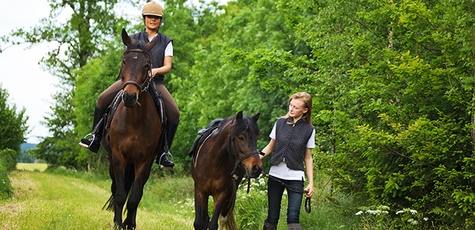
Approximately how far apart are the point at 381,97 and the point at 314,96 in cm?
419

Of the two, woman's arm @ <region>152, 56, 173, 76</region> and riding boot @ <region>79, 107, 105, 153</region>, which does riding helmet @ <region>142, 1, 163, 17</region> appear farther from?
riding boot @ <region>79, 107, 105, 153</region>

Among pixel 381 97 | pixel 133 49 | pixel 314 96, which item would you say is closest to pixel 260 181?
pixel 314 96

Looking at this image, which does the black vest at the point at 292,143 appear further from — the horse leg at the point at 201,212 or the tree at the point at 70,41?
the tree at the point at 70,41

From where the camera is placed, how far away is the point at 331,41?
1373 cm

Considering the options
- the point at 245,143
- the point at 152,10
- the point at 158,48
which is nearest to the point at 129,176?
the point at 158,48

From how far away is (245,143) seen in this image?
806cm

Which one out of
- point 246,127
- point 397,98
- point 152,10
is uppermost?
point 152,10

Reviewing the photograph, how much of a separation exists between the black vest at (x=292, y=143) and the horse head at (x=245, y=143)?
0.84 feet

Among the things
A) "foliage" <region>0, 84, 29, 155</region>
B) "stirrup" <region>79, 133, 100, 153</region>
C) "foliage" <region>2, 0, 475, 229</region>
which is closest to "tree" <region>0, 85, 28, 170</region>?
"foliage" <region>0, 84, 29, 155</region>

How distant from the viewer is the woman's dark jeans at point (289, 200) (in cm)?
765

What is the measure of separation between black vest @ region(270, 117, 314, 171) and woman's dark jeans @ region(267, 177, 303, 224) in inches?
8.0

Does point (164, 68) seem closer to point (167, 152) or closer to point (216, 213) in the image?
point (167, 152)

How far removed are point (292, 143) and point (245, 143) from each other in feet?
1.97

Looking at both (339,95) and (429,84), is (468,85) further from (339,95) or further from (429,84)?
(339,95)
